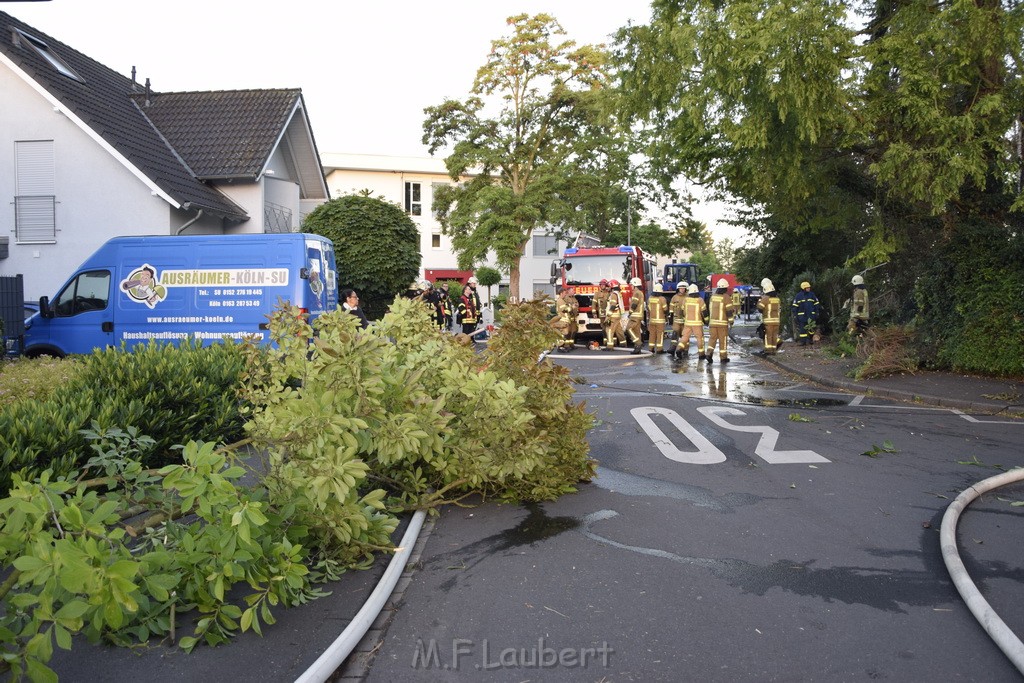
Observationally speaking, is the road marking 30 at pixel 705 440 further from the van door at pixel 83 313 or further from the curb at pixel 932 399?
the van door at pixel 83 313

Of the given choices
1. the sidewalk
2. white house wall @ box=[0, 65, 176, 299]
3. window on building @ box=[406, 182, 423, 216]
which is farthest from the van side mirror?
window on building @ box=[406, 182, 423, 216]

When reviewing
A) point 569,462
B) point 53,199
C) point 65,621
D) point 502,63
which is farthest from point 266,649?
point 502,63

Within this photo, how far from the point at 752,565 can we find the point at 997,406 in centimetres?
817

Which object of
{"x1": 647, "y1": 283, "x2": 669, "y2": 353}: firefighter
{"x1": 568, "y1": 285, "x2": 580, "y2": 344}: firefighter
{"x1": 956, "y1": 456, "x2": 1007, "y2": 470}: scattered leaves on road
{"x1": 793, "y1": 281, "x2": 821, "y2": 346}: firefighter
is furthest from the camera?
{"x1": 793, "y1": 281, "x2": 821, "y2": 346}: firefighter

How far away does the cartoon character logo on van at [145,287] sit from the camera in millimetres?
13539

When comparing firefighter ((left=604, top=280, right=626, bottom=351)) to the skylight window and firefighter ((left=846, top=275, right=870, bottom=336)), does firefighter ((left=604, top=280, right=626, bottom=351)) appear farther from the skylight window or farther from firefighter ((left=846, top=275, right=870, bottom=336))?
the skylight window

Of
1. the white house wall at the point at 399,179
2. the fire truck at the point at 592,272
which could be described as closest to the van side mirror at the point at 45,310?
the fire truck at the point at 592,272

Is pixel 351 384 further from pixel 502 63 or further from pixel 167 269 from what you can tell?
pixel 502 63

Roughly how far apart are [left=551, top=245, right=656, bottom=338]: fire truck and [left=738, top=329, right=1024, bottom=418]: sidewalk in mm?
7852

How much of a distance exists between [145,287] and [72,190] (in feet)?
25.7

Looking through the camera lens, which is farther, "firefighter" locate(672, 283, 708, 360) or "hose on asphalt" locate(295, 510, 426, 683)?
"firefighter" locate(672, 283, 708, 360)

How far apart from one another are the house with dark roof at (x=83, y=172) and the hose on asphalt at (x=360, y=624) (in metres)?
15.8

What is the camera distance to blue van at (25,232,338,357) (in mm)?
13414

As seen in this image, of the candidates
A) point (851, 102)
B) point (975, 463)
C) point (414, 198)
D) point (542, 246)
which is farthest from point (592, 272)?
point (542, 246)
